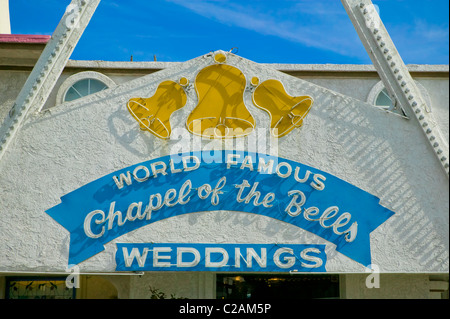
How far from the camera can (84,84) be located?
14.4 m

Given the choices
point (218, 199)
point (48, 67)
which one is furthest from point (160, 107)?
point (48, 67)

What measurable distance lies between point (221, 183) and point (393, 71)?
424 cm

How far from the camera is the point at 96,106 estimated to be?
11.4 m

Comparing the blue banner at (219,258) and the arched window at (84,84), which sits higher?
the arched window at (84,84)

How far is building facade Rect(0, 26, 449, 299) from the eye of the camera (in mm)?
10836

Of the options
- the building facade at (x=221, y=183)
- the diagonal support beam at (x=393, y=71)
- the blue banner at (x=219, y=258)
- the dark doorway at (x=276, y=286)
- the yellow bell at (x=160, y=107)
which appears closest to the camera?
the blue banner at (x=219, y=258)

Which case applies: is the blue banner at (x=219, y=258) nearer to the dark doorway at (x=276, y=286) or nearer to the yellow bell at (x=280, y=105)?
the yellow bell at (x=280, y=105)

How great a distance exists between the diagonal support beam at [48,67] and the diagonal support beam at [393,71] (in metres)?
5.66

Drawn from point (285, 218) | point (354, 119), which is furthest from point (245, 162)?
point (354, 119)

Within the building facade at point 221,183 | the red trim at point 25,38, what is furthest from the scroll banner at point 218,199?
the red trim at point 25,38

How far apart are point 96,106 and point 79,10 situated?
6.98 feet

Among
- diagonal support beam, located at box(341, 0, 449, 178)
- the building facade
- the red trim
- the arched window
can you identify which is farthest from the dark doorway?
the red trim

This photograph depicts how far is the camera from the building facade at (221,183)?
10836 mm
